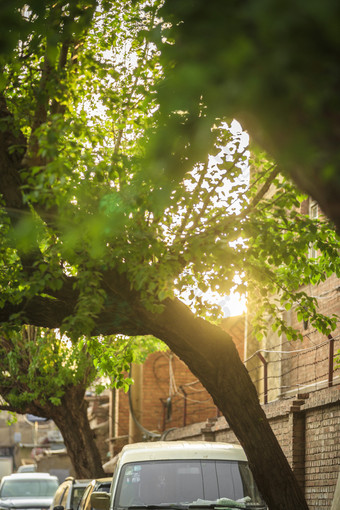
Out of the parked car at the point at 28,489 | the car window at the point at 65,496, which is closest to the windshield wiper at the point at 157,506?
the car window at the point at 65,496

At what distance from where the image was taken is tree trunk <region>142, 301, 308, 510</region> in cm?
924

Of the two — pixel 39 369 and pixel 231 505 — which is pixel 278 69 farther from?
pixel 39 369

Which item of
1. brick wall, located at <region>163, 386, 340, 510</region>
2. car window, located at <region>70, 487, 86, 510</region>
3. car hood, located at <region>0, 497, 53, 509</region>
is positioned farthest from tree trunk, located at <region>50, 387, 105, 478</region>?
brick wall, located at <region>163, 386, 340, 510</region>

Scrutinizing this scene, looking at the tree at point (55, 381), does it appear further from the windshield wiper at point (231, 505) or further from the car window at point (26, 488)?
the windshield wiper at point (231, 505)

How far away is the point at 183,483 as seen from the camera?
9.43m

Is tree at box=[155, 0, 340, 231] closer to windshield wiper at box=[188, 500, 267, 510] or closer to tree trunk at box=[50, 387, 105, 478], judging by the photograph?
windshield wiper at box=[188, 500, 267, 510]

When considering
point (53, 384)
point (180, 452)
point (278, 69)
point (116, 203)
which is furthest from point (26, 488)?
point (278, 69)

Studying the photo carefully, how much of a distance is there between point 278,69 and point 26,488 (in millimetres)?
22956

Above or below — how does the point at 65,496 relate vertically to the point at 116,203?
below

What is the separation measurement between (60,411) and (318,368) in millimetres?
7746

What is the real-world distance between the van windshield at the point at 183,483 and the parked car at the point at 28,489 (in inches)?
541

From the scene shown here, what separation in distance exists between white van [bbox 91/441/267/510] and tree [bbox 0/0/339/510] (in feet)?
1.40

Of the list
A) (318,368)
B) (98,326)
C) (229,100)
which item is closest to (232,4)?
(229,100)

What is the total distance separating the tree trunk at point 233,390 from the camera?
9.24 meters
